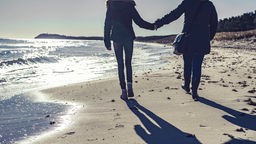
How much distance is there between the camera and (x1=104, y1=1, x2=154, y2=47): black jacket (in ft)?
24.8

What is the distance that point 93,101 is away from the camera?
7.79 metres

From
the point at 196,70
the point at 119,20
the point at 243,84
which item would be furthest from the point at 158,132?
the point at 243,84

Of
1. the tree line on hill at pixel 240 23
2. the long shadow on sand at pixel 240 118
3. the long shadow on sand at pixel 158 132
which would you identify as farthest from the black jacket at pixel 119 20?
the tree line on hill at pixel 240 23

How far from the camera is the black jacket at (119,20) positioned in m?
7.56

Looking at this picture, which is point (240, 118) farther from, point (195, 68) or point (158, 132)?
point (195, 68)

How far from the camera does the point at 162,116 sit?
19.6 feet

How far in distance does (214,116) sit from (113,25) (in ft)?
8.56

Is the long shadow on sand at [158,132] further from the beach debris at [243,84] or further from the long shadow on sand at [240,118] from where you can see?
the beach debris at [243,84]

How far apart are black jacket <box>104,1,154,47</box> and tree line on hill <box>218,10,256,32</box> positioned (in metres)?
41.1

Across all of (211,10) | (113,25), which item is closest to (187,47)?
(211,10)

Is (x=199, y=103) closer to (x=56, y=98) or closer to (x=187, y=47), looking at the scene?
(x=187, y=47)

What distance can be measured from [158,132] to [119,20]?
2.98 m

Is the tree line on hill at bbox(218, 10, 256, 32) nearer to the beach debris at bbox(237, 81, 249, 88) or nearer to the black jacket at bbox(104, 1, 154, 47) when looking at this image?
the beach debris at bbox(237, 81, 249, 88)

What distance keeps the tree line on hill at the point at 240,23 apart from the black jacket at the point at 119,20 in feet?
135
